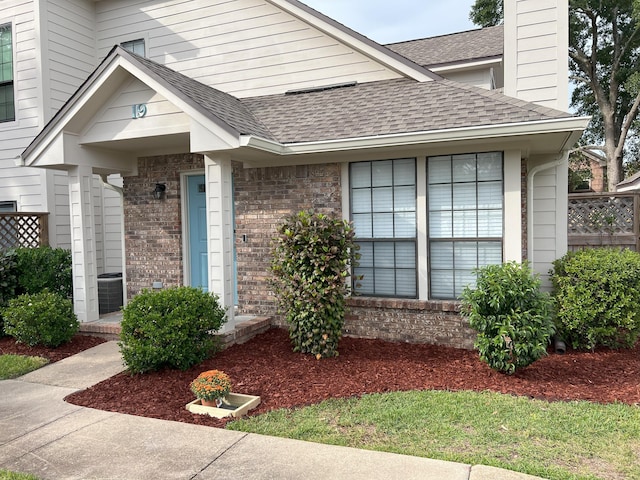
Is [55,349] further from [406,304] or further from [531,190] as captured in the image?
[531,190]

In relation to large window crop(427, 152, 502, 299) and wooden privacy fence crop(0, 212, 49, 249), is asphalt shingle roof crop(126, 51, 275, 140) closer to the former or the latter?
large window crop(427, 152, 502, 299)

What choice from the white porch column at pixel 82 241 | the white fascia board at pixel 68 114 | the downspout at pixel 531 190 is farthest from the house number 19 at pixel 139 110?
the downspout at pixel 531 190

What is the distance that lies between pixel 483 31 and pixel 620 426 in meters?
10.7

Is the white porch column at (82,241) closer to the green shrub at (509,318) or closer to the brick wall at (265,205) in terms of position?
the brick wall at (265,205)

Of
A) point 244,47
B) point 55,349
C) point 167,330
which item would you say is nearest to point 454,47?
point 244,47

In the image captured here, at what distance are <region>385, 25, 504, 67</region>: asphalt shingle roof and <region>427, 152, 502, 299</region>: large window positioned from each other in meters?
4.24

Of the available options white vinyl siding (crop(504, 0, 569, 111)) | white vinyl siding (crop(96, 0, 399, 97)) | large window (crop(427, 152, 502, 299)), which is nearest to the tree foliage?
white vinyl siding (crop(504, 0, 569, 111))

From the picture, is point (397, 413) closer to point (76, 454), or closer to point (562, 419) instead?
point (562, 419)

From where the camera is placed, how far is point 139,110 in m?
6.86

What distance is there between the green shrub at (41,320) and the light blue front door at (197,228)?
6.64ft

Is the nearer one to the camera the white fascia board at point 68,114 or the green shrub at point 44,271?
the white fascia board at point 68,114

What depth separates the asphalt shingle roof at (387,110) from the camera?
5.96 metres

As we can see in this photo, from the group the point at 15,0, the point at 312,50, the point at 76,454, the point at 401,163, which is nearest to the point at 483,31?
the point at 312,50

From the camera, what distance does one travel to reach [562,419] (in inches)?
166
